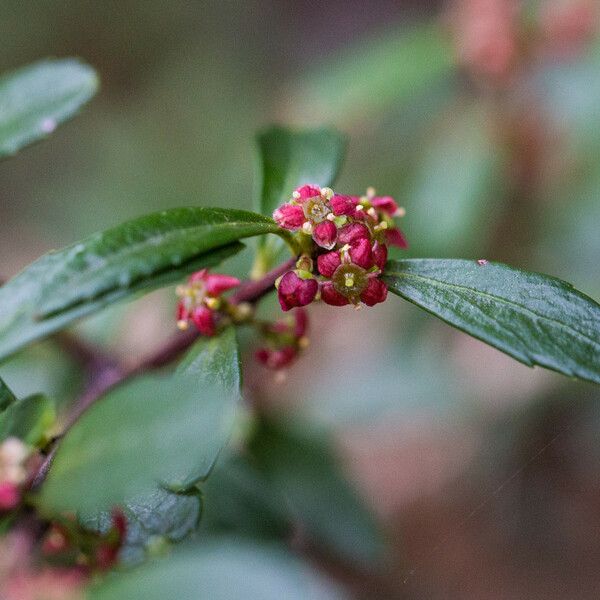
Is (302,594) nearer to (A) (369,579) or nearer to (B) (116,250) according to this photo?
(B) (116,250)

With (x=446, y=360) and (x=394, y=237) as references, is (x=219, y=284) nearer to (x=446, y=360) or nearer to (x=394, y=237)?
(x=394, y=237)

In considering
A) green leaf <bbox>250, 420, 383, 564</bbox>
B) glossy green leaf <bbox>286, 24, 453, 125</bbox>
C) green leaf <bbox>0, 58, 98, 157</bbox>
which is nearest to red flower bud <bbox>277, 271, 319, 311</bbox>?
green leaf <bbox>0, 58, 98, 157</bbox>

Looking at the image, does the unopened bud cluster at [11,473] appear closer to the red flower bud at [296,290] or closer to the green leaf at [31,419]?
the green leaf at [31,419]

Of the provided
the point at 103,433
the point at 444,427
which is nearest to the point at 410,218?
the point at 444,427

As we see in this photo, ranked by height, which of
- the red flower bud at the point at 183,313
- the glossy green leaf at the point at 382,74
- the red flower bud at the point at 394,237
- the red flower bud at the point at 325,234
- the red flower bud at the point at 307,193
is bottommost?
the glossy green leaf at the point at 382,74

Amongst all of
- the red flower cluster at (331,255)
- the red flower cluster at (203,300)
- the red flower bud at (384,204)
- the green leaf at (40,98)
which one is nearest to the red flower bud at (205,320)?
the red flower cluster at (203,300)

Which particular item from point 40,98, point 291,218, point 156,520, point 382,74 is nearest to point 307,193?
point 291,218
